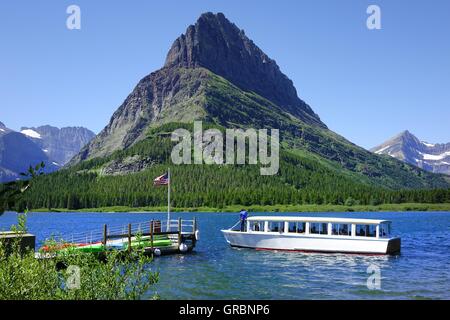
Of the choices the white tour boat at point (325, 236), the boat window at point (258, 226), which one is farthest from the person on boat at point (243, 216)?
the boat window at point (258, 226)

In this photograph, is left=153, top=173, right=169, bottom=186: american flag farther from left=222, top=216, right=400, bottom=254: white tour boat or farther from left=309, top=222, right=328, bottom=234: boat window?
left=309, top=222, right=328, bottom=234: boat window

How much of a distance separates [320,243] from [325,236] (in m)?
1.21

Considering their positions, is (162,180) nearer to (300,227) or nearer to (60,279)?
(300,227)

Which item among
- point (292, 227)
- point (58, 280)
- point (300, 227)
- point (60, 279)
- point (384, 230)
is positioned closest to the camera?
point (58, 280)

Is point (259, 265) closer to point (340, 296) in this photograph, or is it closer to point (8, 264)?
point (340, 296)

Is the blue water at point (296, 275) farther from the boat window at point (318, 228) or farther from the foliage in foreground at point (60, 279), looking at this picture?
the foliage in foreground at point (60, 279)

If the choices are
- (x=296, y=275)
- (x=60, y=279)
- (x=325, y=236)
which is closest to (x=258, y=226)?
(x=325, y=236)

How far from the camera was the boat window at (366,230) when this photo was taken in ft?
212

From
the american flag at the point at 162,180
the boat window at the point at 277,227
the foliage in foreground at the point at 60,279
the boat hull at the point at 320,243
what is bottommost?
the boat hull at the point at 320,243

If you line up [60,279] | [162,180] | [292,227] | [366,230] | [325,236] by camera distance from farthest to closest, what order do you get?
[162,180], [292,227], [366,230], [325,236], [60,279]

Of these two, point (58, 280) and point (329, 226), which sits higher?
point (58, 280)

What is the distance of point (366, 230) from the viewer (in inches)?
2552
